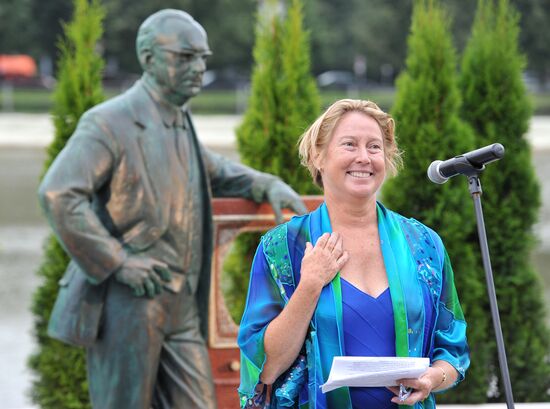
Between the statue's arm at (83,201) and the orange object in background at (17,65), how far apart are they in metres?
37.4

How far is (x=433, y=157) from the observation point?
709 centimetres

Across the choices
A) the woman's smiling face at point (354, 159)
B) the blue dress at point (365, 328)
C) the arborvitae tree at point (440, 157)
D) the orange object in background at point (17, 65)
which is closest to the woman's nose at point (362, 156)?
the woman's smiling face at point (354, 159)

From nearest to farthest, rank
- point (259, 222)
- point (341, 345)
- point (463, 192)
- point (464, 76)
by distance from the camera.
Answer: point (341, 345), point (259, 222), point (463, 192), point (464, 76)

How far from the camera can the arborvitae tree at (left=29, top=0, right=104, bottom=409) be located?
6.63 meters

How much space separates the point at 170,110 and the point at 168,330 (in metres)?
0.86

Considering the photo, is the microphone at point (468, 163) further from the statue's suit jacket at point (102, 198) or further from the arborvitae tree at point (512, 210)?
the arborvitae tree at point (512, 210)

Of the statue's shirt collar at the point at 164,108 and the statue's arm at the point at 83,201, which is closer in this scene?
the statue's arm at the point at 83,201

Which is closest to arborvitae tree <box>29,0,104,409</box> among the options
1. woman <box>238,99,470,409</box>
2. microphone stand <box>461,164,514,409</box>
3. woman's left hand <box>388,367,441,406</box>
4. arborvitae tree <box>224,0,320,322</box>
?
arborvitae tree <box>224,0,320,322</box>

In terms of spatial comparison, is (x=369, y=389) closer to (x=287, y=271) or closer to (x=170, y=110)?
(x=287, y=271)

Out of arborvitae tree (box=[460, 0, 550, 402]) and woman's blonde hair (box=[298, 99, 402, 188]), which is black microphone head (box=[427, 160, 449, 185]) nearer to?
woman's blonde hair (box=[298, 99, 402, 188])

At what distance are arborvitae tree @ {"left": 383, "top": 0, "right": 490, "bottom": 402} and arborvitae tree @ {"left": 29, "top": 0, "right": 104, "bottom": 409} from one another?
1765 mm

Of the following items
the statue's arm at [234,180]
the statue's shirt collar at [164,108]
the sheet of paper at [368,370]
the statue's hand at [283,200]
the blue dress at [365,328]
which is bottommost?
the sheet of paper at [368,370]

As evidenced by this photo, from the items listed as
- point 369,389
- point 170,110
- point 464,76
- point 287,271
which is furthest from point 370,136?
point 464,76

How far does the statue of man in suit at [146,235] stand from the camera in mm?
4664
